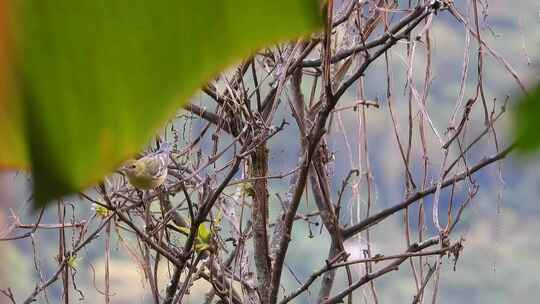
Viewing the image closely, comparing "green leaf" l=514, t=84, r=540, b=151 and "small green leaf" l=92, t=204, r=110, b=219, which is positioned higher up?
"small green leaf" l=92, t=204, r=110, b=219

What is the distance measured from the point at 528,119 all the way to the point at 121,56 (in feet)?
0.18

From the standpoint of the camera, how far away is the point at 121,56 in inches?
4.2

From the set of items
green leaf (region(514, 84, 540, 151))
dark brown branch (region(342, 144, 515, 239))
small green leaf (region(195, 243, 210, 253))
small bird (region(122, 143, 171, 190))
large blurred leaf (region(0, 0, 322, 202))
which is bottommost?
green leaf (region(514, 84, 540, 151))

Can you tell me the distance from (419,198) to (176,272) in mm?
350

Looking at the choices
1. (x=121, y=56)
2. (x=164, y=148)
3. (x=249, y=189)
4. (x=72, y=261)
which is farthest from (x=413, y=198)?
(x=121, y=56)

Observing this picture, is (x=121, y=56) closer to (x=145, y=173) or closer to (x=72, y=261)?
(x=145, y=173)

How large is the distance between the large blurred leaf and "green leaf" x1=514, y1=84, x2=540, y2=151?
0.11ft

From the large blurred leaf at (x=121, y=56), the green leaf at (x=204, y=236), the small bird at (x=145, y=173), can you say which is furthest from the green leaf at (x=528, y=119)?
the green leaf at (x=204, y=236)

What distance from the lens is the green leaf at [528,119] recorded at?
8 centimetres

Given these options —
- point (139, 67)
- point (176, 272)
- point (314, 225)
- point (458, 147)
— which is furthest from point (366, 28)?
point (139, 67)

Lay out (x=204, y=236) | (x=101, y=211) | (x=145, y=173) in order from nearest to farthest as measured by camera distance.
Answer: (x=145, y=173) → (x=204, y=236) → (x=101, y=211)

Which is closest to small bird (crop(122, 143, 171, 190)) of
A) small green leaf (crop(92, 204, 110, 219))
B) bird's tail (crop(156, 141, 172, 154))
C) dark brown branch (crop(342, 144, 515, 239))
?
bird's tail (crop(156, 141, 172, 154))

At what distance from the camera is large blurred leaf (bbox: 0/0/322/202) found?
0.33 feet

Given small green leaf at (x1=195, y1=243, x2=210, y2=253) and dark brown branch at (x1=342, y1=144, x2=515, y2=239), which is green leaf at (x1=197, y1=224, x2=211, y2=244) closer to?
small green leaf at (x1=195, y1=243, x2=210, y2=253)
